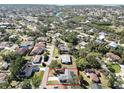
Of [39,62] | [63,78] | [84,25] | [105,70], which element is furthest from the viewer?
[84,25]

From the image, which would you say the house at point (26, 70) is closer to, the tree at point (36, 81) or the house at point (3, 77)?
the tree at point (36, 81)

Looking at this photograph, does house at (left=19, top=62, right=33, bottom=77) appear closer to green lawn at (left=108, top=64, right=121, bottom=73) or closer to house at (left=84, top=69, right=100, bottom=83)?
house at (left=84, top=69, right=100, bottom=83)

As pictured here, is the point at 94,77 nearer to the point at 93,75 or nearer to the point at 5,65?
the point at 93,75

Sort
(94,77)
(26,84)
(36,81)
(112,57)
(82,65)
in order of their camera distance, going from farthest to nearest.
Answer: (112,57) < (82,65) < (94,77) < (36,81) < (26,84)

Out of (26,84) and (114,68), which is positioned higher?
(26,84)

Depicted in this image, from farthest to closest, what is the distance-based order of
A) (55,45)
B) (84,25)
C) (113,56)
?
1. (84,25)
2. (55,45)
3. (113,56)

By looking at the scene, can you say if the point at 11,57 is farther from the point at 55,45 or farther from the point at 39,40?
the point at 39,40

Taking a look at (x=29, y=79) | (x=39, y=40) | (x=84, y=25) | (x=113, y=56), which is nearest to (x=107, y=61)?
(x=113, y=56)

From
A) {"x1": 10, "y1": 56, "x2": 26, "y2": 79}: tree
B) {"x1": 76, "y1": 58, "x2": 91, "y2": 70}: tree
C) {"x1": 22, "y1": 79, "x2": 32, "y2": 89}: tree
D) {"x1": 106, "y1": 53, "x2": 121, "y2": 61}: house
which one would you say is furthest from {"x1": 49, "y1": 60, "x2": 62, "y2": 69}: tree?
{"x1": 106, "y1": 53, "x2": 121, "y2": 61}: house

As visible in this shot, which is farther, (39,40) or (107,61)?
(39,40)

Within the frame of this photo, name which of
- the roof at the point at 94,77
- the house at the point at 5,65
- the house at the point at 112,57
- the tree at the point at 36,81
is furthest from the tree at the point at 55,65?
the house at the point at 112,57

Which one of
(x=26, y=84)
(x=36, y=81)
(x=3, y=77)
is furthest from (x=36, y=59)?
(x=26, y=84)
